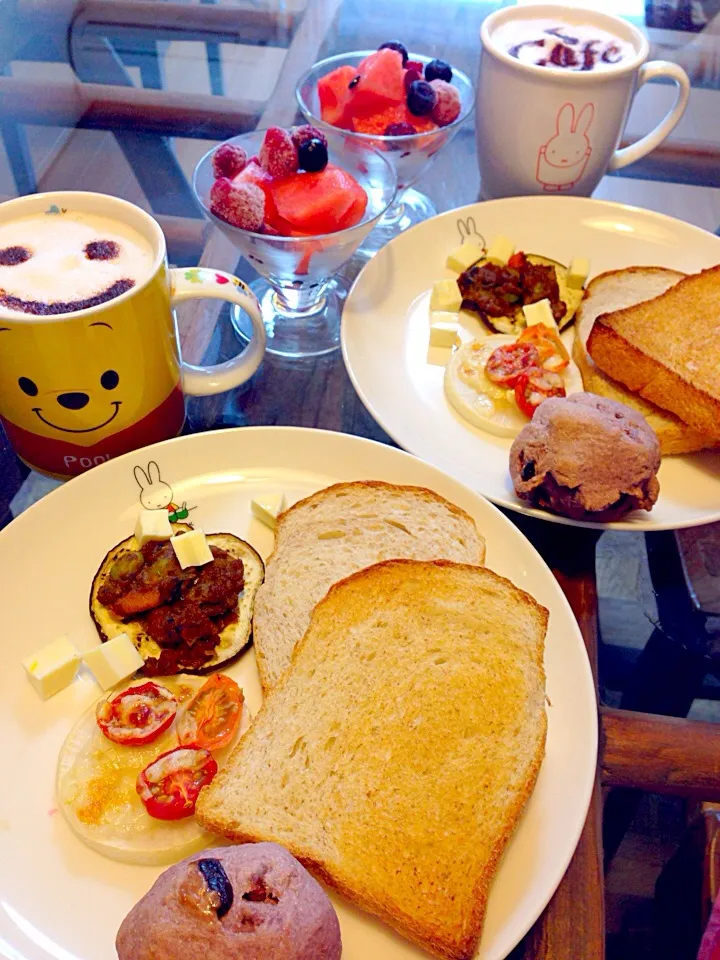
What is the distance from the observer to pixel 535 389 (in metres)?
2.01

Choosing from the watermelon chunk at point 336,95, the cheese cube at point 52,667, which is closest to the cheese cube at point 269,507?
the cheese cube at point 52,667

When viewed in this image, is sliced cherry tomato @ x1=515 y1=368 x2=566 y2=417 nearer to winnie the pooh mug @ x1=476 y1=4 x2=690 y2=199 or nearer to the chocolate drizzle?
winnie the pooh mug @ x1=476 y1=4 x2=690 y2=199

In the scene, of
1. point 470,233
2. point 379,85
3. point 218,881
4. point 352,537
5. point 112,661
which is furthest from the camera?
point 470,233

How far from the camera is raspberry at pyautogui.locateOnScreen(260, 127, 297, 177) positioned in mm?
1986

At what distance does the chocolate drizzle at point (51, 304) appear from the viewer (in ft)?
4.99

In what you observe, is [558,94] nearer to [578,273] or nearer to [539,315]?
[578,273]

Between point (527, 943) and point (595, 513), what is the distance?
847mm

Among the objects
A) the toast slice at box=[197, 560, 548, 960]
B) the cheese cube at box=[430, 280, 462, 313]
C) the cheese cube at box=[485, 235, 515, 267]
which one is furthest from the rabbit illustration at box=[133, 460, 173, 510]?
the cheese cube at box=[485, 235, 515, 267]

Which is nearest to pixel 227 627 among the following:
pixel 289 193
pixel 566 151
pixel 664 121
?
pixel 289 193

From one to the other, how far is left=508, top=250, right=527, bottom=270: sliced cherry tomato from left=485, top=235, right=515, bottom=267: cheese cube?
17 mm

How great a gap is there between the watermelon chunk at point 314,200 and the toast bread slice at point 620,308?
774mm

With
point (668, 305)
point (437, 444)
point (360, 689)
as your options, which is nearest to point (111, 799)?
point (360, 689)

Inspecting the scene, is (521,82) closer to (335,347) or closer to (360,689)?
(335,347)

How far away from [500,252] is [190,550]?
4.69 feet
